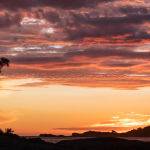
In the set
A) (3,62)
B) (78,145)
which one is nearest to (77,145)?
(78,145)

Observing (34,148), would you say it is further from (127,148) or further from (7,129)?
(7,129)

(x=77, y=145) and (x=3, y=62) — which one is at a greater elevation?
(x=3, y=62)

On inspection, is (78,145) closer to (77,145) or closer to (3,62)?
(77,145)

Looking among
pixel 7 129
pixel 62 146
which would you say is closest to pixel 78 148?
pixel 62 146

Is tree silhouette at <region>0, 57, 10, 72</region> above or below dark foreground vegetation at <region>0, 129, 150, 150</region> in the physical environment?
above

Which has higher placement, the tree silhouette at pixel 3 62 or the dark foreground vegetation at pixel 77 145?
the tree silhouette at pixel 3 62

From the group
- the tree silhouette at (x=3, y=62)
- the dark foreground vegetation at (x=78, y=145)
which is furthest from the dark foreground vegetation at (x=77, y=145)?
the tree silhouette at (x=3, y=62)

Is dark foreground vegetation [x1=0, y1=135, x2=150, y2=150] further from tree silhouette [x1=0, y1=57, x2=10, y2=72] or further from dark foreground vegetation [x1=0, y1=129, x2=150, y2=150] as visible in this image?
tree silhouette [x1=0, y1=57, x2=10, y2=72]

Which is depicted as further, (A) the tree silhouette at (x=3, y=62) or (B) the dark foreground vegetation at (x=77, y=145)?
(A) the tree silhouette at (x=3, y=62)

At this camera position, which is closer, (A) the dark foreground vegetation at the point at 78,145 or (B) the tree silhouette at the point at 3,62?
(A) the dark foreground vegetation at the point at 78,145

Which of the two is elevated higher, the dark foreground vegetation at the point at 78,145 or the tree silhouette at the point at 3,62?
the tree silhouette at the point at 3,62

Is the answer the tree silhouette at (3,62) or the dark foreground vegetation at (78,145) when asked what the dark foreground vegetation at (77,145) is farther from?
the tree silhouette at (3,62)

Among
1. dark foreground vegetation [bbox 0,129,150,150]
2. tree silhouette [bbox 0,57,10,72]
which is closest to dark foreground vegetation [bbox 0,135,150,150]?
dark foreground vegetation [bbox 0,129,150,150]

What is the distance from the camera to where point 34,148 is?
38.4 metres
